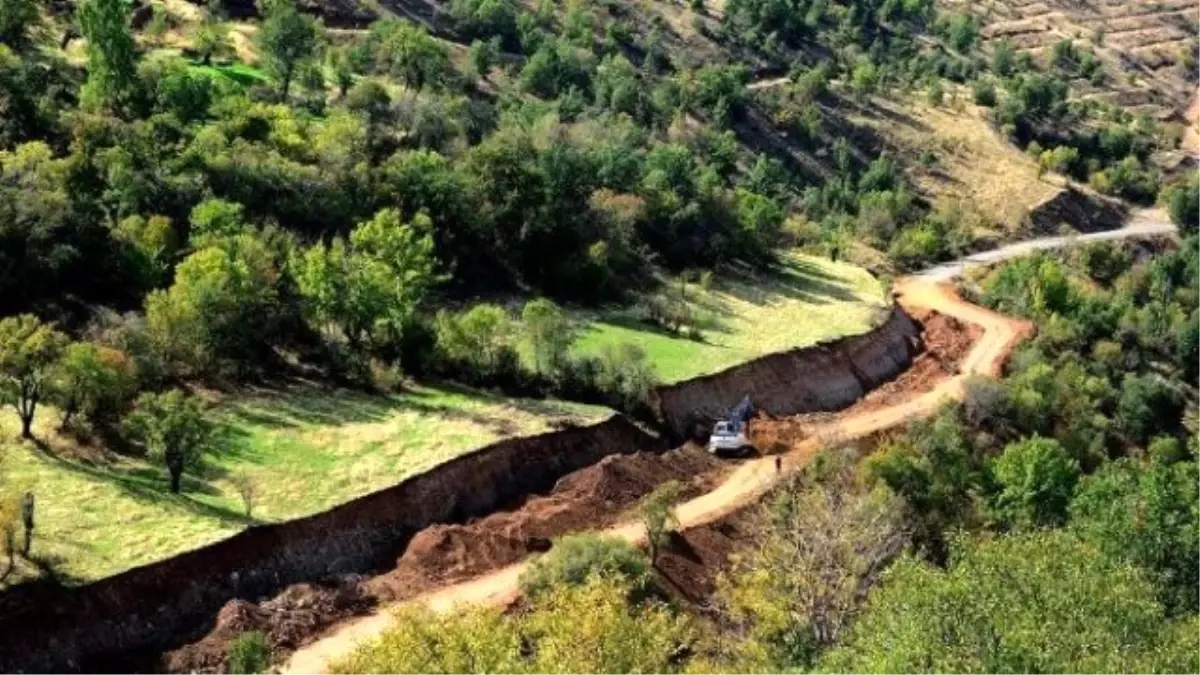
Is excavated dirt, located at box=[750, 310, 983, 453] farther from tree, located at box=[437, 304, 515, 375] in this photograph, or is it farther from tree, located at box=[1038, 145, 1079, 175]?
tree, located at box=[1038, 145, 1079, 175]

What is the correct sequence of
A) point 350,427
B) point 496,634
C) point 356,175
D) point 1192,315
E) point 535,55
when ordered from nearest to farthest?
1. point 496,634
2. point 350,427
3. point 356,175
4. point 1192,315
5. point 535,55

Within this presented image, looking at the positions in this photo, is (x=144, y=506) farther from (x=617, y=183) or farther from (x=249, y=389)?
(x=617, y=183)

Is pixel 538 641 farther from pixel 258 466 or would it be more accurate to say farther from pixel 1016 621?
pixel 258 466

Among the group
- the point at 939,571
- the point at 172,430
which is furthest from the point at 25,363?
the point at 939,571

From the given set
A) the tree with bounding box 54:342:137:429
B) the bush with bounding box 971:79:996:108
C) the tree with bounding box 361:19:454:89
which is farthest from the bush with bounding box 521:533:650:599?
the bush with bounding box 971:79:996:108

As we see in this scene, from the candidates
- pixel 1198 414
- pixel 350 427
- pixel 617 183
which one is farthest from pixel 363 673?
pixel 1198 414

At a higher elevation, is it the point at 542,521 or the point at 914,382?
the point at 542,521
